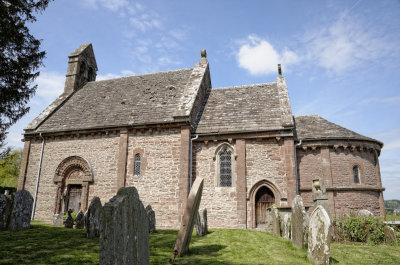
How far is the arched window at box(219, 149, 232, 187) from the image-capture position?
15820 millimetres

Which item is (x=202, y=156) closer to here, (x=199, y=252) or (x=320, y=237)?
(x=199, y=252)

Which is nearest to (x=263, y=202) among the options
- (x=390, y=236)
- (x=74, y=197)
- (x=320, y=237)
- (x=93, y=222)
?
(x=390, y=236)

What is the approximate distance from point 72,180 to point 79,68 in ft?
37.1

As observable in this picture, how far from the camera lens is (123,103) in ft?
64.7

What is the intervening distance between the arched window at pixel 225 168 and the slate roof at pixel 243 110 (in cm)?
142

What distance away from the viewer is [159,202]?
15.5 metres

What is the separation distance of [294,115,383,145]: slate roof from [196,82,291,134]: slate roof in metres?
2.13

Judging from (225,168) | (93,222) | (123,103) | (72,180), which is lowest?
(93,222)

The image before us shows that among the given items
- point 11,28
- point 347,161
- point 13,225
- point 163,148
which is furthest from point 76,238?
point 347,161

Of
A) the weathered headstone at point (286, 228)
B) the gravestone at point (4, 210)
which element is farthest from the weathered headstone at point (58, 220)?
the weathered headstone at point (286, 228)

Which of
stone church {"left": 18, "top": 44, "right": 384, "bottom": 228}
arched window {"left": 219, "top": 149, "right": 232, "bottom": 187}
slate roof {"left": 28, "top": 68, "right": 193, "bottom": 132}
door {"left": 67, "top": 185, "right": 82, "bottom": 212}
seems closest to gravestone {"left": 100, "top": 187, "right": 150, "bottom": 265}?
stone church {"left": 18, "top": 44, "right": 384, "bottom": 228}

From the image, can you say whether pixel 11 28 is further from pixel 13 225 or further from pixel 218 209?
pixel 218 209

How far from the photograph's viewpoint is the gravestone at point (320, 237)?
6512 mm

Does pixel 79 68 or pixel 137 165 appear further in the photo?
pixel 79 68
